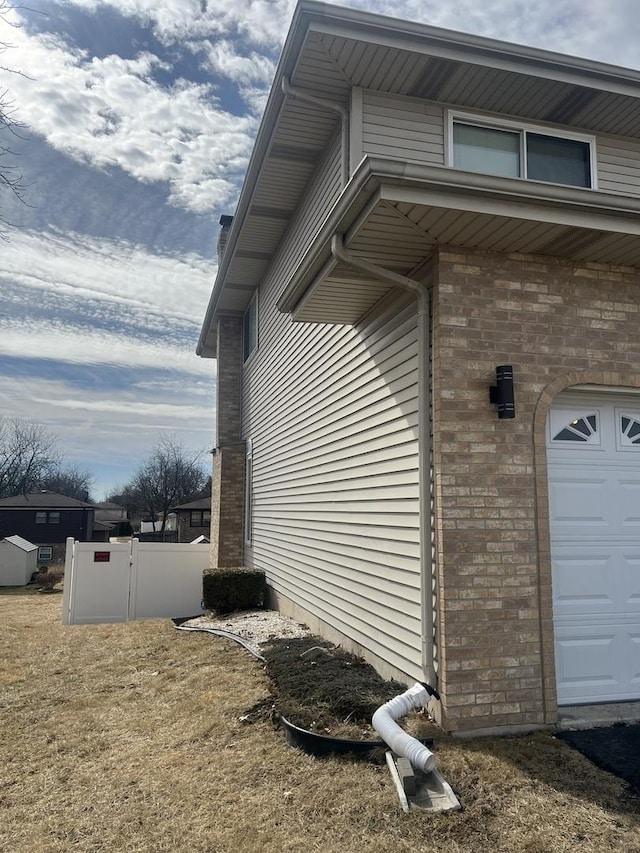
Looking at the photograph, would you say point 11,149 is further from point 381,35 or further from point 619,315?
point 619,315

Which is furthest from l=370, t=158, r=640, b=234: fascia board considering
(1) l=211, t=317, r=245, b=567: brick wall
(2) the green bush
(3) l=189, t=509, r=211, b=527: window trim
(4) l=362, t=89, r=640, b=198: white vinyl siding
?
(3) l=189, t=509, r=211, b=527: window trim

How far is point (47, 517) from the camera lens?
142 feet

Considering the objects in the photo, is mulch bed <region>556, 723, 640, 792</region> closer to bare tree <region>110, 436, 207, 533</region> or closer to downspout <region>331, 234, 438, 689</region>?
downspout <region>331, 234, 438, 689</region>

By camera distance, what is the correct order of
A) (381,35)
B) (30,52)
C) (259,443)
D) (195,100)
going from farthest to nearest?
(259,443), (195,100), (381,35), (30,52)

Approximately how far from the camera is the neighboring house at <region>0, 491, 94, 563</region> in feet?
139

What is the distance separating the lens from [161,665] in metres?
7.14

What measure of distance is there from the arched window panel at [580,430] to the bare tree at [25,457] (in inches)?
2397

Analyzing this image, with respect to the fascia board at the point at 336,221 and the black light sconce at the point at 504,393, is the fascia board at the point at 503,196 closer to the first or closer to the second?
the fascia board at the point at 336,221

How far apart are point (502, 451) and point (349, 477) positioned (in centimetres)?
254

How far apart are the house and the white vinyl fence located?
7.25 meters

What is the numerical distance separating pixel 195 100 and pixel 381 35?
3.60 meters

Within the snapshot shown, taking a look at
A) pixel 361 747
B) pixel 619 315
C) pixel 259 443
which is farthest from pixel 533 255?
pixel 259 443

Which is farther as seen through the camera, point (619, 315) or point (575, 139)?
point (575, 139)

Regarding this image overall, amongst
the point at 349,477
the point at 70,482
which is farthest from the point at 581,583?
the point at 70,482
